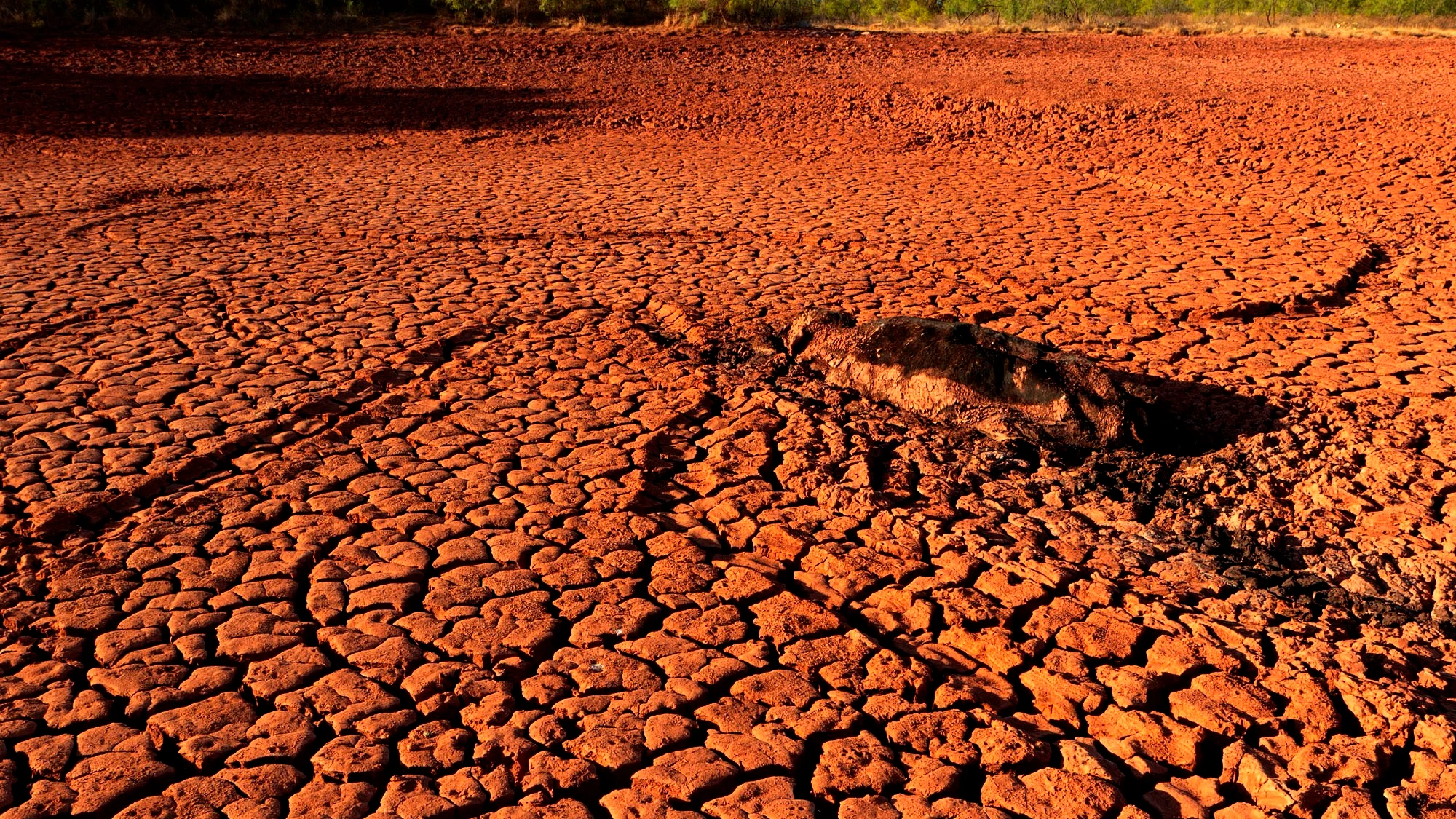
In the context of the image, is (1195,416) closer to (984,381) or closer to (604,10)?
(984,381)

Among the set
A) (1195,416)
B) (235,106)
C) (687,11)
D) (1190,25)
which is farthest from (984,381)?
(1190,25)

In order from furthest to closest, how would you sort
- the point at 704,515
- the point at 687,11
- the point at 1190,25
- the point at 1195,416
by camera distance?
1. the point at 1190,25
2. the point at 687,11
3. the point at 1195,416
4. the point at 704,515

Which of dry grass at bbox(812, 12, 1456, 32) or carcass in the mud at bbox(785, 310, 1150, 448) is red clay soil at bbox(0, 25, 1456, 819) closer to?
carcass in the mud at bbox(785, 310, 1150, 448)

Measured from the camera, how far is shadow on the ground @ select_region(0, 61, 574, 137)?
1124 centimetres

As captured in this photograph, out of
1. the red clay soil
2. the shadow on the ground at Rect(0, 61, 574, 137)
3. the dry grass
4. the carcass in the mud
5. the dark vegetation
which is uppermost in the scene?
the dark vegetation

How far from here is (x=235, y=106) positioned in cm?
1227

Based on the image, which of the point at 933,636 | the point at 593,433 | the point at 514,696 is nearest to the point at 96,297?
the point at 593,433

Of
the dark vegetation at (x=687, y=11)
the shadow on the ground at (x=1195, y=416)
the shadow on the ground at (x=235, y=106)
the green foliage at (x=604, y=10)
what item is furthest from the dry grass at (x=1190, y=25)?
the shadow on the ground at (x=1195, y=416)

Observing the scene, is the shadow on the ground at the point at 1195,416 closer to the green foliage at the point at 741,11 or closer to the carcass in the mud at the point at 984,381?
the carcass in the mud at the point at 984,381

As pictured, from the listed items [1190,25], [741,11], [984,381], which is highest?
[741,11]

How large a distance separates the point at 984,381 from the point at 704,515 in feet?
3.99

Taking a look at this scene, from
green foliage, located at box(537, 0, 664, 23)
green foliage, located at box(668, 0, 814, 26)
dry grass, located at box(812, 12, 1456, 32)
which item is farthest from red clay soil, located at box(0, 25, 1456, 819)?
dry grass, located at box(812, 12, 1456, 32)

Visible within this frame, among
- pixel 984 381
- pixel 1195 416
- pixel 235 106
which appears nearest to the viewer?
pixel 984 381

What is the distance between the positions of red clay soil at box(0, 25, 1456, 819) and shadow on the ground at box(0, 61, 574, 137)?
3551mm
